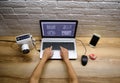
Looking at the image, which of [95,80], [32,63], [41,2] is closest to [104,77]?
[95,80]

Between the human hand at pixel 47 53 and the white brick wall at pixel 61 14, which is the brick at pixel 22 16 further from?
the human hand at pixel 47 53

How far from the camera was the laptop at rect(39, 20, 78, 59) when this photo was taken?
3.90ft

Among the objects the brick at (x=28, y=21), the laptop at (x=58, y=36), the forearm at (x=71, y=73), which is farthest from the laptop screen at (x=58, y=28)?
the forearm at (x=71, y=73)

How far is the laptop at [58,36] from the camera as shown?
1190 millimetres

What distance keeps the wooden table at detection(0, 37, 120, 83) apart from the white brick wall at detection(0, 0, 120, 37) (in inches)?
6.1

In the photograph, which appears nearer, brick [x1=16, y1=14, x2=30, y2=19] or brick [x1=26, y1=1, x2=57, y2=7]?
brick [x1=26, y1=1, x2=57, y2=7]

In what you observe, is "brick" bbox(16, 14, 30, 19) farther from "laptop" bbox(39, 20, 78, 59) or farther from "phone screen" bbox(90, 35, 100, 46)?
"phone screen" bbox(90, 35, 100, 46)

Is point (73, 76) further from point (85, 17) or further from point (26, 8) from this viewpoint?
point (26, 8)

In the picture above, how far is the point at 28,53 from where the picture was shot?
1.34 m

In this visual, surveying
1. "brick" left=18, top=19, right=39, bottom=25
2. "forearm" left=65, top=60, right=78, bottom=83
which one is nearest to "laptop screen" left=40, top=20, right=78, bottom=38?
"brick" left=18, top=19, right=39, bottom=25

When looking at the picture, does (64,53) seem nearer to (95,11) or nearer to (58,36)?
(58,36)

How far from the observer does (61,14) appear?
4.04 ft

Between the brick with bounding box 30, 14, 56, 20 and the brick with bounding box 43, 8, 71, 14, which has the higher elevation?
the brick with bounding box 43, 8, 71, 14

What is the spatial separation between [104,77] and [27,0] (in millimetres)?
831
